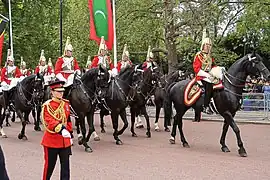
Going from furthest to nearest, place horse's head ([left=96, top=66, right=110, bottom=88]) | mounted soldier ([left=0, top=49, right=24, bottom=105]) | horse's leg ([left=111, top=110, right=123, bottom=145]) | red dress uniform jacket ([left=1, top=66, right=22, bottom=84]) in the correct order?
1. red dress uniform jacket ([left=1, top=66, right=22, bottom=84])
2. mounted soldier ([left=0, top=49, right=24, bottom=105])
3. horse's leg ([left=111, top=110, right=123, bottom=145])
4. horse's head ([left=96, top=66, right=110, bottom=88])

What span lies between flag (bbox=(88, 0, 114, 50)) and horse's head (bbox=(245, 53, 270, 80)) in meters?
7.45

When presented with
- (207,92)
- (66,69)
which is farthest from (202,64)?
(66,69)

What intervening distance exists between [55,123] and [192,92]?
5.88 metres

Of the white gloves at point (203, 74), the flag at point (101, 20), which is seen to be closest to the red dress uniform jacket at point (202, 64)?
the white gloves at point (203, 74)

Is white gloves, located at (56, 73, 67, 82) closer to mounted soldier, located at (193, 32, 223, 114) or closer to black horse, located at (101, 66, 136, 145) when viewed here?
black horse, located at (101, 66, 136, 145)

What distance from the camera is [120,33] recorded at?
26562mm

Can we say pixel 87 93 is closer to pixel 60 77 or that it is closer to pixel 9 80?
pixel 60 77

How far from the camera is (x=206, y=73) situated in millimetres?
11031

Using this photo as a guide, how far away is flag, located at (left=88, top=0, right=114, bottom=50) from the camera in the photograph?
55.4 feet

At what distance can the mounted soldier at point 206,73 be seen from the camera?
10.9 metres

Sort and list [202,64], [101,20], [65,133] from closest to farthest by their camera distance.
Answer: [65,133]
[202,64]
[101,20]

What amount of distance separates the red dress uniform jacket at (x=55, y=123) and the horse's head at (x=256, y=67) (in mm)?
5527

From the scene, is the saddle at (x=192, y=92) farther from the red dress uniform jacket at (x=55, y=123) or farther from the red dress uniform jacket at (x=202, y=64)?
the red dress uniform jacket at (x=55, y=123)

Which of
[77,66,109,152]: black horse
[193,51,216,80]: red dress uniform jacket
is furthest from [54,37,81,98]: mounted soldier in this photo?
[193,51,216,80]: red dress uniform jacket
